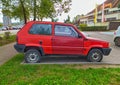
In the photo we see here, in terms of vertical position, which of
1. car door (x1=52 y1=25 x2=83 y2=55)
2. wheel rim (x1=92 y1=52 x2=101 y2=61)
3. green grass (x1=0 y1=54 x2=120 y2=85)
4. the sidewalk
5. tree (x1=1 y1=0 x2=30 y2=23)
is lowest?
green grass (x1=0 y1=54 x2=120 y2=85)

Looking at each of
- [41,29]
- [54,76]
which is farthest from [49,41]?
[54,76]

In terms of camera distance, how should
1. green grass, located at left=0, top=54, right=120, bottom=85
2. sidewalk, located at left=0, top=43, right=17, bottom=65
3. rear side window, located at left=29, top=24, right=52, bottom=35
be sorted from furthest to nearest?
sidewalk, located at left=0, top=43, right=17, bottom=65
rear side window, located at left=29, top=24, right=52, bottom=35
green grass, located at left=0, top=54, right=120, bottom=85

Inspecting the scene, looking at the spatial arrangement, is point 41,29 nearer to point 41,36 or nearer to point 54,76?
point 41,36

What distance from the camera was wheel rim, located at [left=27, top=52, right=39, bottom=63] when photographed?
8.42m

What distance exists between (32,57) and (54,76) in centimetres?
241

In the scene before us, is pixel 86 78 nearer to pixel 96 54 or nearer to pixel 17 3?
A: pixel 96 54

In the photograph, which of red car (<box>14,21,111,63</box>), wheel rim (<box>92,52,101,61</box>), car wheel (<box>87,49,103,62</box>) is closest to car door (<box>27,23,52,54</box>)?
red car (<box>14,21,111,63</box>)

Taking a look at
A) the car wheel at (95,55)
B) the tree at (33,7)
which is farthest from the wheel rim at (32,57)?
the tree at (33,7)

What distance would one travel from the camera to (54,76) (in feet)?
20.6

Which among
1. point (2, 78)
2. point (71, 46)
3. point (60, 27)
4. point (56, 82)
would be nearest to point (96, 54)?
point (71, 46)

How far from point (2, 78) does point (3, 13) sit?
16.2 m

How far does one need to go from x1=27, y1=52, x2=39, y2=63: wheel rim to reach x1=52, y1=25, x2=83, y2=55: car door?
29.5 inches

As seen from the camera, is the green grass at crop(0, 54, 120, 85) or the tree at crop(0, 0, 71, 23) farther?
the tree at crop(0, 0, 71, 23)

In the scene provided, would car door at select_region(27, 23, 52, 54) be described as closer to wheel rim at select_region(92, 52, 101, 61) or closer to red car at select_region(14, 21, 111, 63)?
red car at select_region(14, 21, 111, 63)
